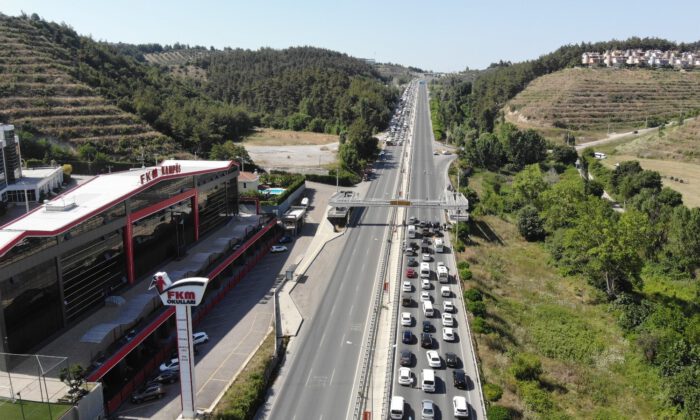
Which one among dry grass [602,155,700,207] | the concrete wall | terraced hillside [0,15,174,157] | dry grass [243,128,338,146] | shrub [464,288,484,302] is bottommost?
Answer: shrub [464,288,484,302]

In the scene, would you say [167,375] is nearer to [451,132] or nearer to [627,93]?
[451,132]

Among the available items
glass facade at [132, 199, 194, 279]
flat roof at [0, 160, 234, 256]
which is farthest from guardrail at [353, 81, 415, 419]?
flat roof at [0, 160, 234, 256]

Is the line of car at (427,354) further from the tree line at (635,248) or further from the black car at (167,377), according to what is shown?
the black car at (167,377)

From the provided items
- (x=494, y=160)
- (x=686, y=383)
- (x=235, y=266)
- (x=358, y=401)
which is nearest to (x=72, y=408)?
(x=358, y=401)

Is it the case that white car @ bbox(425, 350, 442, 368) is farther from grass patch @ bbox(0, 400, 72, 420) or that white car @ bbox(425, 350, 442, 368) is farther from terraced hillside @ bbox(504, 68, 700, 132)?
terraced hillside @ bbox(504, 68, 700, 132)

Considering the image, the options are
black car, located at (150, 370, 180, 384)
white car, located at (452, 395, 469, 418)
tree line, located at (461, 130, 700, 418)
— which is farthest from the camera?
tree line, located at (461, 130, 700, 418)

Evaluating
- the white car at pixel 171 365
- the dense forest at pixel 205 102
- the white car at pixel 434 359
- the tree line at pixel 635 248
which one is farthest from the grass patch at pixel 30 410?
the dense forest at pixel 205 102
